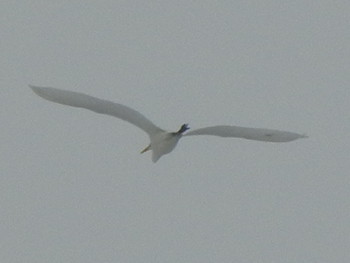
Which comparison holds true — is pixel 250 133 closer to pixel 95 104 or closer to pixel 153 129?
pixel 153 129

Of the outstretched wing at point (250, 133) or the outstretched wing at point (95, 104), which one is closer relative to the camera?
the outstretched wing at point (95, 104)

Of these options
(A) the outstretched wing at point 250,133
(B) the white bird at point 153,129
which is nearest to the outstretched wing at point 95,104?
(B) the white bird at point 153,129

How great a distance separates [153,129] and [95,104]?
1.09 metres

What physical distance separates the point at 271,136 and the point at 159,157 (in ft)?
5.80

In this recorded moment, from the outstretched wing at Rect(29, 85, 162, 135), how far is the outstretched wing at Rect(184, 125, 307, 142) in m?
0.72

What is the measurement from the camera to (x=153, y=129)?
21234mm

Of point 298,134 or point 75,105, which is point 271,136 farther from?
point 75,105

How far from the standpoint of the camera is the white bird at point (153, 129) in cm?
2048

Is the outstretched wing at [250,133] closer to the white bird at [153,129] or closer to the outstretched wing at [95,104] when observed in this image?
the white bird at [153,129]

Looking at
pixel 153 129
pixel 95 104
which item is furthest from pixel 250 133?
pixel 95 104

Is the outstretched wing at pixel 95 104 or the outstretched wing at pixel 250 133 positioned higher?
the outstretched wing at pixel 250 133

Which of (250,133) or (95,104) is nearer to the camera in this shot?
(95,104)

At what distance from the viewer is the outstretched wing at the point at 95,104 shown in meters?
20.5

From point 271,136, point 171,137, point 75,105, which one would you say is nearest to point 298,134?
point 271,136
